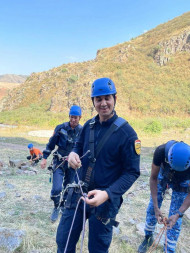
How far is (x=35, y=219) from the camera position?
378 centimetres

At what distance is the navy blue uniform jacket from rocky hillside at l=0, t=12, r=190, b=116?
26.2 meters

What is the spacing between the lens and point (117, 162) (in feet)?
6.28

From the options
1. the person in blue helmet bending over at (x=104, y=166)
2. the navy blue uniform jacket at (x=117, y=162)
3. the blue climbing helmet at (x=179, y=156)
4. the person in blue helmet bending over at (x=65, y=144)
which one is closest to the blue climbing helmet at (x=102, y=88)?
the person in blue helmet bending over at (x=104, y=166)

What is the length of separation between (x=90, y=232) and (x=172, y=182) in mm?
1304

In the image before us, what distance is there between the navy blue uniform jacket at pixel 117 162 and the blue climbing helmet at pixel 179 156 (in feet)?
2.12

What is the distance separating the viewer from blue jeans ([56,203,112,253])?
196 centimetres

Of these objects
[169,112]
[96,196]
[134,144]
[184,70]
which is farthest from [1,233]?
[184,70]

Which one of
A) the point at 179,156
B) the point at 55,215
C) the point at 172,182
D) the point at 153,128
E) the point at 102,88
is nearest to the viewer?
the point at 102,88

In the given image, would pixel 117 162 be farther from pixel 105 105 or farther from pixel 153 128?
pixel 153 128

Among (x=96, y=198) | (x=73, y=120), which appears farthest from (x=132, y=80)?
(x=96, y=198)

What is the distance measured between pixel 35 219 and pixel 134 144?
2819 millimetres

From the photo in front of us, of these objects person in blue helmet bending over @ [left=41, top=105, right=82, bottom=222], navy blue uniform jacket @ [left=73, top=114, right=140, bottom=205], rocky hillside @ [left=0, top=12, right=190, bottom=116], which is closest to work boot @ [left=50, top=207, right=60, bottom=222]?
person in blue helmet bending over @ [left=41, top=105, right=82, bottom=222]

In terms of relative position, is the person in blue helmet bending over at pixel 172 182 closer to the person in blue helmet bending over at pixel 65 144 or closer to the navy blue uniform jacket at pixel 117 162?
the navy blue uniform jacket at pixel 117 162

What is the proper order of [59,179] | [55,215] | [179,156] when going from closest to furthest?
[179,156] < [59,179] < [55,215]
